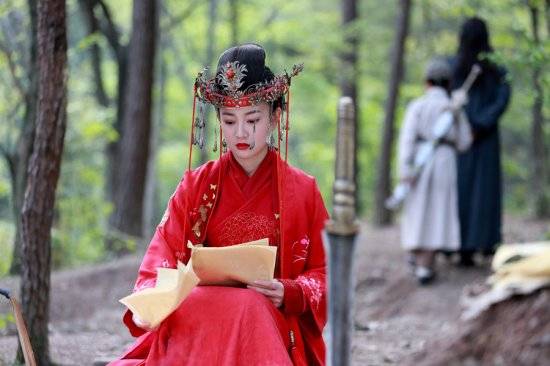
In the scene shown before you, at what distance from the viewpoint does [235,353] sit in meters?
3.13

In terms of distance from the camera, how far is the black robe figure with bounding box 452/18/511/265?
27.1 ft

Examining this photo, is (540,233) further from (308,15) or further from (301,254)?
(308,15)

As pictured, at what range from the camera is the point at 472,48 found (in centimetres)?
833

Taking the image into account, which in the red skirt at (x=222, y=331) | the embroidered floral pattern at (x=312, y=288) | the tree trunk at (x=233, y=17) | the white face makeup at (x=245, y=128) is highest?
the tree trunk at (x=233, y=17)

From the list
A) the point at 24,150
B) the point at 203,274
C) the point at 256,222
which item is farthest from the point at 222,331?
the point at 24,150

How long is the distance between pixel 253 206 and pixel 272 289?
0.46 metres

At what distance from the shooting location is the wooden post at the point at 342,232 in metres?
2.26

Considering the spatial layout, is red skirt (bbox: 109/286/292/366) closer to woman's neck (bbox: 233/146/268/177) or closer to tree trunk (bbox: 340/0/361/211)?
woman's neck (bbox: 233/146/268/177)

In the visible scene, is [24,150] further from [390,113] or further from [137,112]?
[390,113]

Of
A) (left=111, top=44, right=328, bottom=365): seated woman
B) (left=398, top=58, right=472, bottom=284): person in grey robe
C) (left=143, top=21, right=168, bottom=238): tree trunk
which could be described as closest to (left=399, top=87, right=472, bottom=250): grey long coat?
(left=398, top=58, right=472, bottom=284): person in grey robe

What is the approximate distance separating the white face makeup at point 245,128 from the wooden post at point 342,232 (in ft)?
4.23

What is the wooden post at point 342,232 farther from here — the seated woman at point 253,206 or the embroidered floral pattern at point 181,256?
the embroidered floral pattern at point 181,256

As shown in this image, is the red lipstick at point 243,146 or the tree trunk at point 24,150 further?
the tree trunk at point 24,150

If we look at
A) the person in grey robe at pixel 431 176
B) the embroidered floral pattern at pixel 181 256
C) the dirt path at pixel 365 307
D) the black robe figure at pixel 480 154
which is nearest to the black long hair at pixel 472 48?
the black robe figure at pixel 480 154
